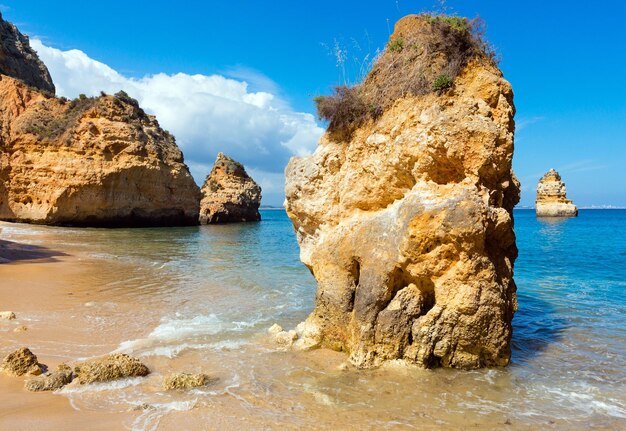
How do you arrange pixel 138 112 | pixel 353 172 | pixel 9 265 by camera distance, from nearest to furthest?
pixel 353 172 < pixel 9 265 < pixel 138 112

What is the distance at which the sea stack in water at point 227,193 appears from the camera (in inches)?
2133

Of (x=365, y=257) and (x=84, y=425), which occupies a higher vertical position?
(x=365, y=257)

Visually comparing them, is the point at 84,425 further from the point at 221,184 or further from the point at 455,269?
the point at 221,184

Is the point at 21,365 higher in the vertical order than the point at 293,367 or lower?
higher

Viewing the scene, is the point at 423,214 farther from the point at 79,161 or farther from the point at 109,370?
the point at 79,161

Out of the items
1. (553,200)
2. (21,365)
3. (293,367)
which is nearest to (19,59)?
(21,365)

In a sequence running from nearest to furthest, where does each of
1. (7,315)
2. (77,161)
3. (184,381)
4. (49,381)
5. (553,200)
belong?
(49,381) < (184,381) < (7,315) < (77,161) < (553,200)

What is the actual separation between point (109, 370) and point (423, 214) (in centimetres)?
477

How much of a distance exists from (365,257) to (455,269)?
55.7 inches

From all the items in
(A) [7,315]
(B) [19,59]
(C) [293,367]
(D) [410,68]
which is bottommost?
(C) [293,367]

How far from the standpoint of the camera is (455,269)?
6129 mm

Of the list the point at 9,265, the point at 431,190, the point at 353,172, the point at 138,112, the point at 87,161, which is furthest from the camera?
the point at 138,112

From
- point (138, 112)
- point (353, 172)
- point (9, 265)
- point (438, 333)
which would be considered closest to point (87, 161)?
Result: point (138, 112)

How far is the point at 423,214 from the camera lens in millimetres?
6242
